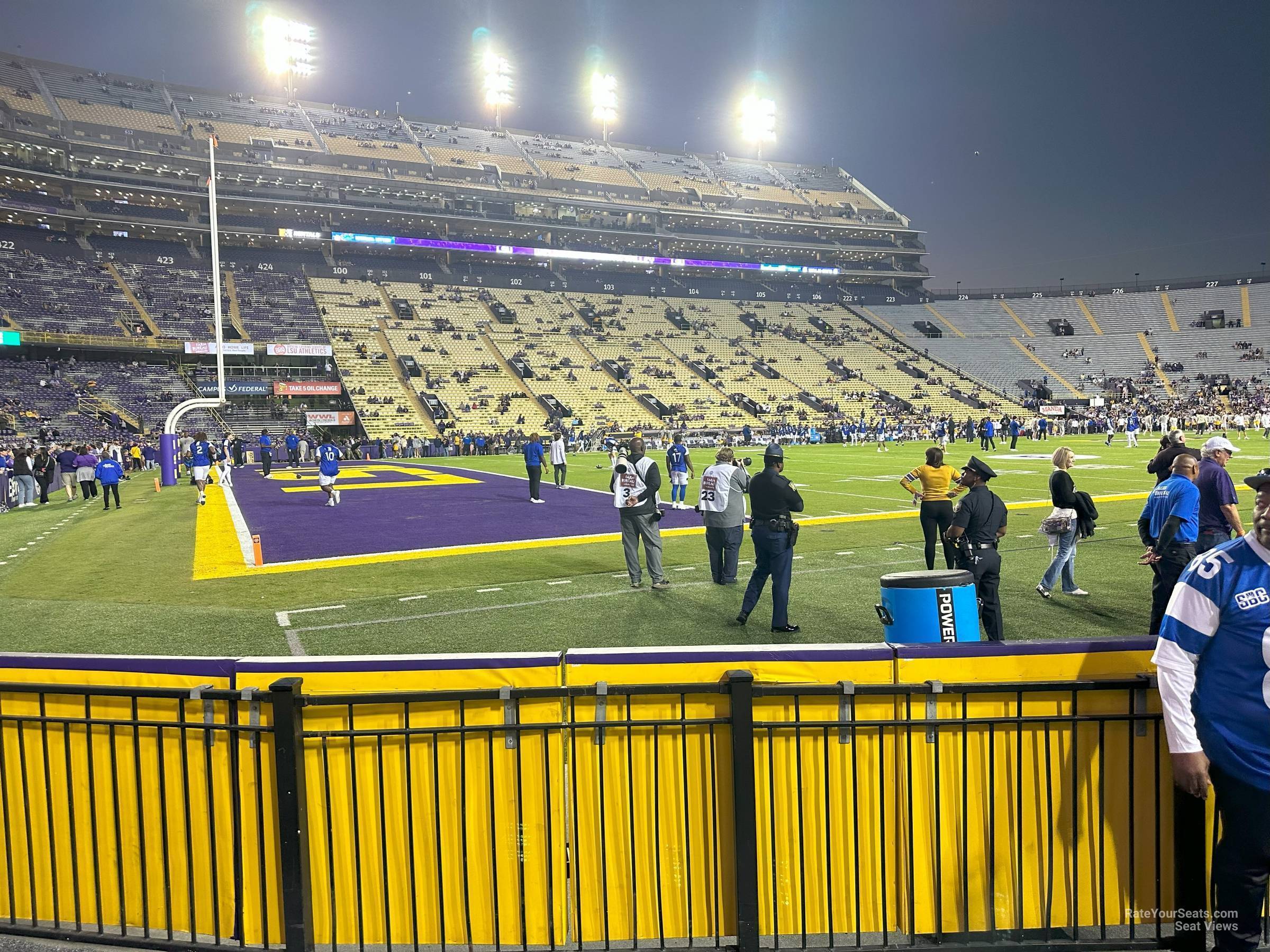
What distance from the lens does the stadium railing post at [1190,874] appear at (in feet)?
10.1

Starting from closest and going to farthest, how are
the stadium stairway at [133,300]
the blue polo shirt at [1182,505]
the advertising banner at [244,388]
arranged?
the blue polo shirt at [1182,505]
the advertising banner at [244,388]
the stadium stairway at [133,300]

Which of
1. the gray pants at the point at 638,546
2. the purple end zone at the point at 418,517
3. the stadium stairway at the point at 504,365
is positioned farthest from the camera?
the stadium stairway at the point at 504,365

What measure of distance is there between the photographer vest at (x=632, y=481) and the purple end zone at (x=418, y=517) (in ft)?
16.3

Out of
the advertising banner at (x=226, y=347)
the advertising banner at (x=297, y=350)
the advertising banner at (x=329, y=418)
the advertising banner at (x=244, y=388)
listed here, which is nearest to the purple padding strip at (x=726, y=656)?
the advertising banner at (x=226, y=347)

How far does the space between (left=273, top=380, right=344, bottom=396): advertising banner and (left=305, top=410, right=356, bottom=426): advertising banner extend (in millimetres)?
1577

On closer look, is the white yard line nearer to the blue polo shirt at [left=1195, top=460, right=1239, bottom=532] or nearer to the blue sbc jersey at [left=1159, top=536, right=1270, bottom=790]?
the blue polo shirt at [left=1195, top=460, right=1239, bottom=532]

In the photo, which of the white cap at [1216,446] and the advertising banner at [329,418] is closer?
the white cap at [1216,446]

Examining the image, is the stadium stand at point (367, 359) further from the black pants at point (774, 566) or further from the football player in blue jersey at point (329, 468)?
the black pants at point (774, 566)

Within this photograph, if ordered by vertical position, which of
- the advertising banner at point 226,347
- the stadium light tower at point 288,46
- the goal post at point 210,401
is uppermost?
the stadium light tower at point 288,46

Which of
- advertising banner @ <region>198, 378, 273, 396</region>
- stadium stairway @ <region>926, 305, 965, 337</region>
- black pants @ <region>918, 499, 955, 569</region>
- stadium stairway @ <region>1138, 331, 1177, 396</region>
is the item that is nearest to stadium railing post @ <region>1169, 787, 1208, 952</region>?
black pants @ <region>918, 499, 955, 569</region>

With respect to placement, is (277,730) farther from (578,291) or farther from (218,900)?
(578,291)

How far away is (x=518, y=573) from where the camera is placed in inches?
470

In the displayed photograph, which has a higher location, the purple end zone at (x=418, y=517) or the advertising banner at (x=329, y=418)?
→ the advertising banner at (x=329, y=418)

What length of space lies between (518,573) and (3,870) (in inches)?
336
